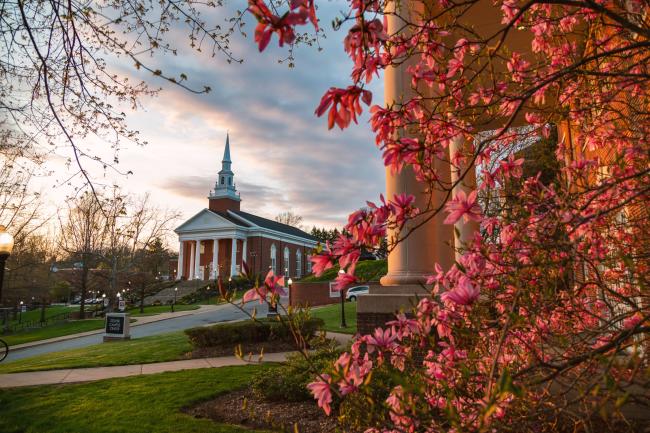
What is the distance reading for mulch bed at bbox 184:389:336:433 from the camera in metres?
5.55

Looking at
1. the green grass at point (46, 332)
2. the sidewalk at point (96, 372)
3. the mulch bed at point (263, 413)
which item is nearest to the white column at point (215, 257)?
the green grass at point (46, 332)

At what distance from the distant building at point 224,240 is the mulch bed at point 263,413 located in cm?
4855

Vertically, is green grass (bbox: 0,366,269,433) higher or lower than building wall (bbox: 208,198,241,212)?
lower

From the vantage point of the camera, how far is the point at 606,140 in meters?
3.31

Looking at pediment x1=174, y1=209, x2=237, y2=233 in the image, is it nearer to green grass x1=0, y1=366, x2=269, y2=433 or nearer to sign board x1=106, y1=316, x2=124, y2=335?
sign board x1=106, y1=316, x2=124, y2=335

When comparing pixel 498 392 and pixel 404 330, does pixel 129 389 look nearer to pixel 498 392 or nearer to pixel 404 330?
pixel 404 330

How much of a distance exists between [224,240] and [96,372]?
165 feet

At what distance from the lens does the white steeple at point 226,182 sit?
6306 cm

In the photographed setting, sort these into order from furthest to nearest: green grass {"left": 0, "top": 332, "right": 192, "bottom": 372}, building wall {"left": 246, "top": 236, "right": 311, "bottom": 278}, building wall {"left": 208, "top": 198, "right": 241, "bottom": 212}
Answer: building wall {"left": 208, "top": 198, "right": 241, "bottom": 212}
building wall {"left": 246, "top": 236, "right": 311, "bottom": 278}
green grass {"left": 0, "top": 332, "right": 192, "bottom": 372}

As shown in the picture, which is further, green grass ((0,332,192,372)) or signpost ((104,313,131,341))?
signpost ((104,313,131,341))

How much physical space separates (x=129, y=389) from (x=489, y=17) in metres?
9.22

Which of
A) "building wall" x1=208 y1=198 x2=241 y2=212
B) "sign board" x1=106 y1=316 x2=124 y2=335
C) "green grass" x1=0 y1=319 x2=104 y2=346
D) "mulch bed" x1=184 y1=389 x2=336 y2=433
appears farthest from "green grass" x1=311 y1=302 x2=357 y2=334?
"building wall" x1=208 y1=198 x2=241 y2=212

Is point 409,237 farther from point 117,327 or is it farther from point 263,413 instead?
point 117,327

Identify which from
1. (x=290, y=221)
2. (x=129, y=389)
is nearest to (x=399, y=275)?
(x=129, y=389)
